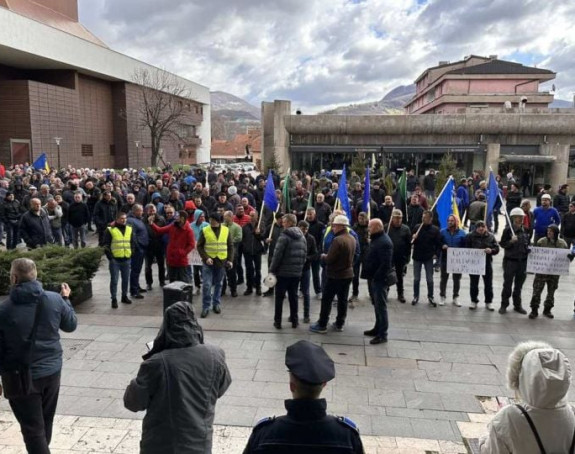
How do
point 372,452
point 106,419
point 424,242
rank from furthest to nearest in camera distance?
point 424,242
point 106,419
point 372,452

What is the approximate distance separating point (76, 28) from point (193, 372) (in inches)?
2214

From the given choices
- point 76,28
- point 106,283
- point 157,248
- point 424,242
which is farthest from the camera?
point 76,28

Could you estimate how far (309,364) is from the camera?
2416 mm

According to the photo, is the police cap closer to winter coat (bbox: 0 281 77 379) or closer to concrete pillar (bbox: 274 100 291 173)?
winter coat (bbox: 0 281 77 379)

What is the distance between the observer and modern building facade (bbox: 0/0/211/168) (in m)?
38.1

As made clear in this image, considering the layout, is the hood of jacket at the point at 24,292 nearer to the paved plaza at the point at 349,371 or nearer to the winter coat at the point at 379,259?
the paved plaza at the point at 349,371

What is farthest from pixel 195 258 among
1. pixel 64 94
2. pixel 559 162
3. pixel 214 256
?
pixel 64 94

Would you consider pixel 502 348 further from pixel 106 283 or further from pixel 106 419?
pixel 106 283

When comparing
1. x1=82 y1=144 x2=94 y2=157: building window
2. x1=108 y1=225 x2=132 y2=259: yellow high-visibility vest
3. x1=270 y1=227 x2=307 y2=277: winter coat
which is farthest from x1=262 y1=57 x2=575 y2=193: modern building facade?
x1=270 y1=227 x2=307 y2=277: winter coat

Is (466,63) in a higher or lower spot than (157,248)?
higher

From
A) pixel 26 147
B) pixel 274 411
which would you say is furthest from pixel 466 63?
pixel 274 411

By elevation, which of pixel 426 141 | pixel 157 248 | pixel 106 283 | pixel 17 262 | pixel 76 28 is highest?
pixel 76 28

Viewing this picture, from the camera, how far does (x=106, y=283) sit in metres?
11.4

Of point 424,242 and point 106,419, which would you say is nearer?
point 106,419
